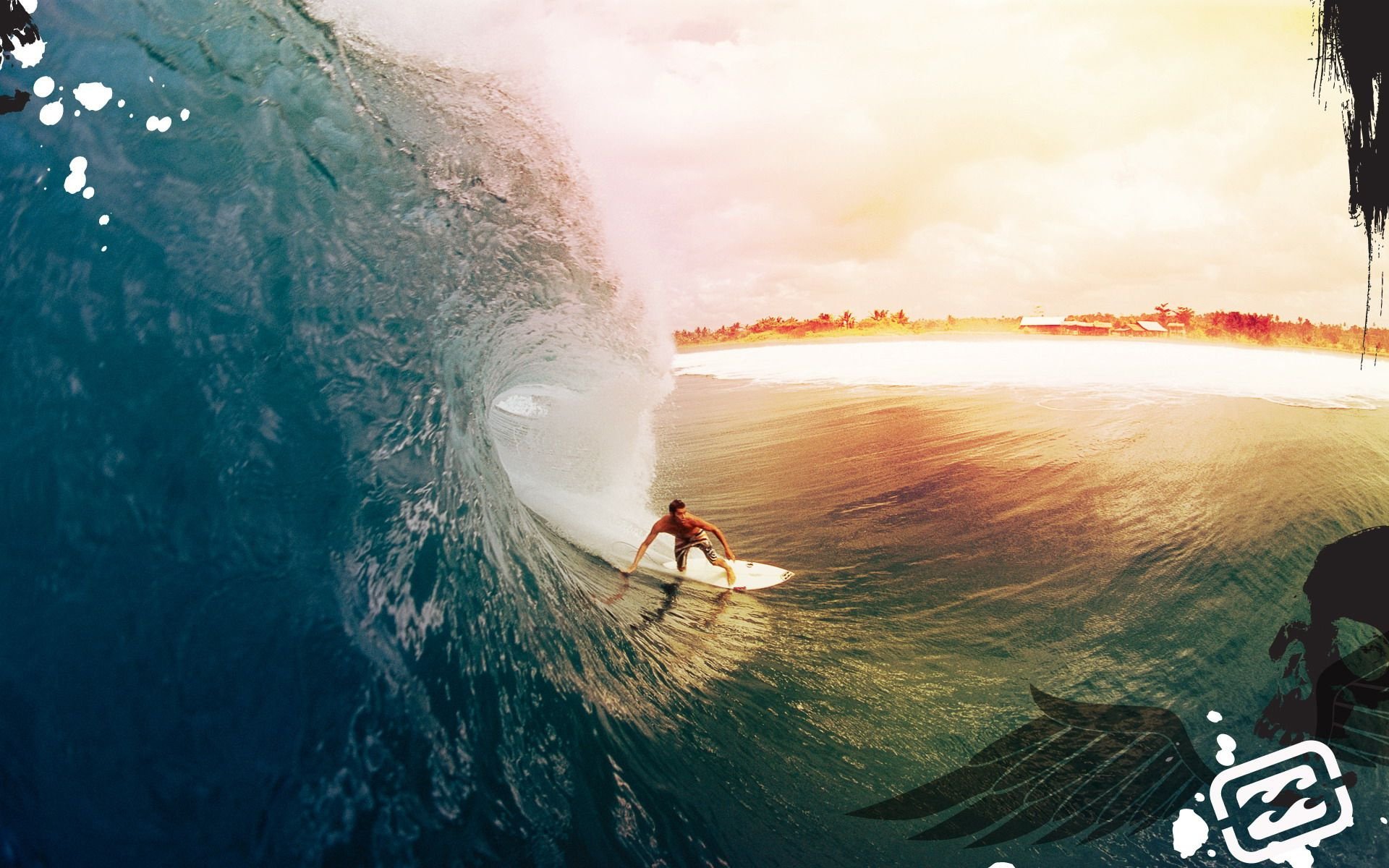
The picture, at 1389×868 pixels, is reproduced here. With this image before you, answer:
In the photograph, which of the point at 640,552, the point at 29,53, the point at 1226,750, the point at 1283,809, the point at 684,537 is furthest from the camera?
the point at 684,537

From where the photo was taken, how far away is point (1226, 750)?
3953mm

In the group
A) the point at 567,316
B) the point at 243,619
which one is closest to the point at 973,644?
the point at 567,316

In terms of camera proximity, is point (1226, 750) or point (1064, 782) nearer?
point (1064, 782)

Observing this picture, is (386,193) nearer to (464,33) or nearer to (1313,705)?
(464,33)

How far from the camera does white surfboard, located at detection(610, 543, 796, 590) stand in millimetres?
4848

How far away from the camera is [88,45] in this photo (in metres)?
2.75

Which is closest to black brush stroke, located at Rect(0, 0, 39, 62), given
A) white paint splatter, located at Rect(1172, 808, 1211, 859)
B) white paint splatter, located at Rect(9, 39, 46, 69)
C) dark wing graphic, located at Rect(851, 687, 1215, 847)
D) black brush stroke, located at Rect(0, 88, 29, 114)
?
white paint splatter, located at Rect(9, 39, 46, 69)

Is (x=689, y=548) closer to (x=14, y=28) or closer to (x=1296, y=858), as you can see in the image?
(x=1296, y=858)

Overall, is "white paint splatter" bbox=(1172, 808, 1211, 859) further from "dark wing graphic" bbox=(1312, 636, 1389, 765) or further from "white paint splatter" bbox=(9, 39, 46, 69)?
"white paint splatter" bbox=(9, 39, 46, 69)

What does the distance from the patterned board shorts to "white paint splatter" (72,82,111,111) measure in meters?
3.76

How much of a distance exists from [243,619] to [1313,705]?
A: 19.7 feet

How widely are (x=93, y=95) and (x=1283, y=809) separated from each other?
6.63 meters

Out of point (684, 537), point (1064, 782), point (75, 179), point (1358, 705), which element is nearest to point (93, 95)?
point (75, 179)

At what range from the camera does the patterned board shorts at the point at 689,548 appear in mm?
4680
